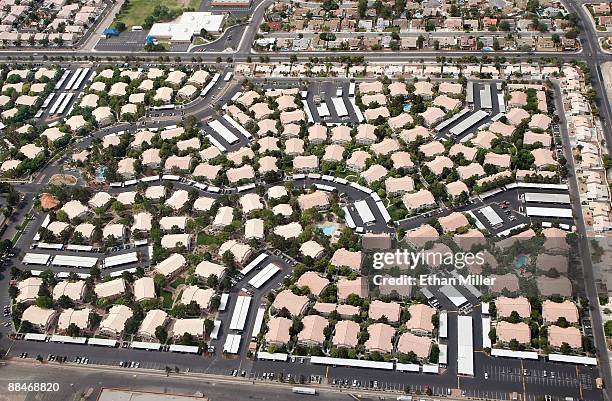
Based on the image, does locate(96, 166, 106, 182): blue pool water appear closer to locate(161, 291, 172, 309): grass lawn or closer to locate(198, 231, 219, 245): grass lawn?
locate(198, 231, 219, 245): grass lawn

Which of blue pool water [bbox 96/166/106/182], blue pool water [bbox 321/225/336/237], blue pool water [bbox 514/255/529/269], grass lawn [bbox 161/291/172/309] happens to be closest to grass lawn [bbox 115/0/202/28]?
blue pool water [bbox 96/166/106/182]

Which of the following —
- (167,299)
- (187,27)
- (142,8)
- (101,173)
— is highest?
(142,8)

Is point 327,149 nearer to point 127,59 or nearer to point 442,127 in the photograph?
point 442,127

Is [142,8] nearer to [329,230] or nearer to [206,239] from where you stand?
[206,239]

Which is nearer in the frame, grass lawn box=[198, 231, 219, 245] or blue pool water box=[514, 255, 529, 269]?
blue pool water box=[514, 255, 529, 269]

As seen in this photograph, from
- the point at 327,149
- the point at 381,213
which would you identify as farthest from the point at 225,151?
the point at 381,213

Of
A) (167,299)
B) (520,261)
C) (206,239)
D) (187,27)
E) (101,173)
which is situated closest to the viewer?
(520,261)

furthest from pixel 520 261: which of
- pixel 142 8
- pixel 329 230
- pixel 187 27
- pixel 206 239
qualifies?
pixel 142 8
